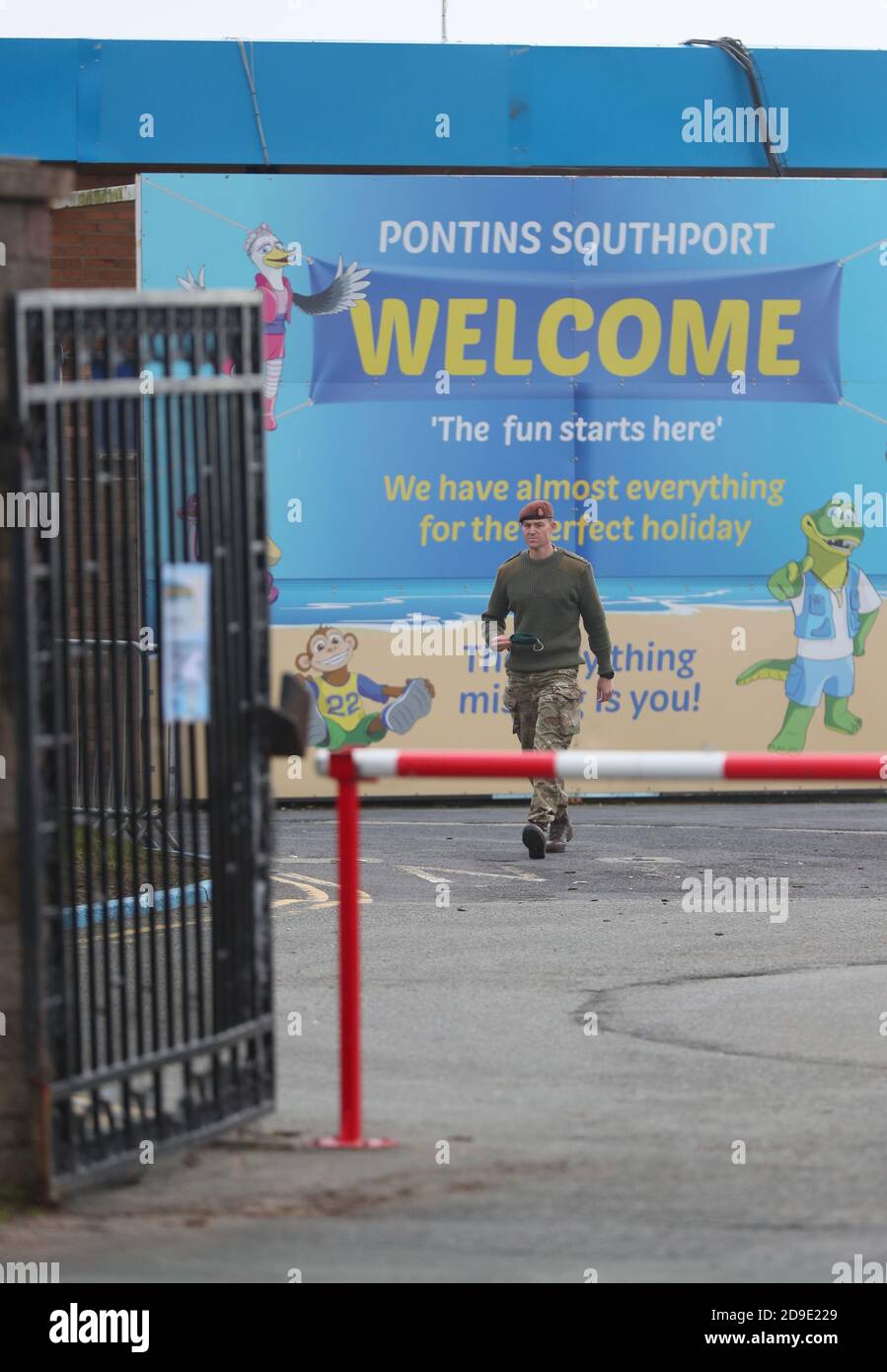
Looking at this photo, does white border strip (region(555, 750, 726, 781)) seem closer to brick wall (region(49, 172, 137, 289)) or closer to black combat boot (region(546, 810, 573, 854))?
black combat boot (region(546, 810, 573, 854))

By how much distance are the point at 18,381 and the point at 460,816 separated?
12434mm

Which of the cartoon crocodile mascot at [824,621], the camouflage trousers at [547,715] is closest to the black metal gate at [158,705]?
the camouflage trousers at [547,715]

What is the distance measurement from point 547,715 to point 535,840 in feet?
2.57

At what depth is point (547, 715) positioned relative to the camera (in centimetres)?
1444

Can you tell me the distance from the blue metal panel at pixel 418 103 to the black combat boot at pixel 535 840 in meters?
6.99

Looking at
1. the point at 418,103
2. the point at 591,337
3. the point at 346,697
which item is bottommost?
the point at 346,697

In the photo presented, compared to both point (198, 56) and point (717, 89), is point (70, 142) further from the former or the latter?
point (717, 89)

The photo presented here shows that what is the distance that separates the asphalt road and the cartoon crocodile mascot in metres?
5.90

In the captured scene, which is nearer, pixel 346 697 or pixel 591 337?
pixel 346 697

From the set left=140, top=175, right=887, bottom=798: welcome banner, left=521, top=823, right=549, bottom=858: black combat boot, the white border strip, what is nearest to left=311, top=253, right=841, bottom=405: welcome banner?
left=140, top=175, right=887, bottom=798: welcome banner

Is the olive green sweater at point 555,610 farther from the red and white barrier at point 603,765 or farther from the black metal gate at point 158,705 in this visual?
the red and white barrier at point 603,765

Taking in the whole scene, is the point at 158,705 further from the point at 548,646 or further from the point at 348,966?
the point at 548,646

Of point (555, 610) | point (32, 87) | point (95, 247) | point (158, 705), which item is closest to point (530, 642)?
point (555, 610)

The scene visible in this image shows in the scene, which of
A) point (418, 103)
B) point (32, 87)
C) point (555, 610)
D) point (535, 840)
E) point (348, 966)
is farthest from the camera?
point (418, 103)
